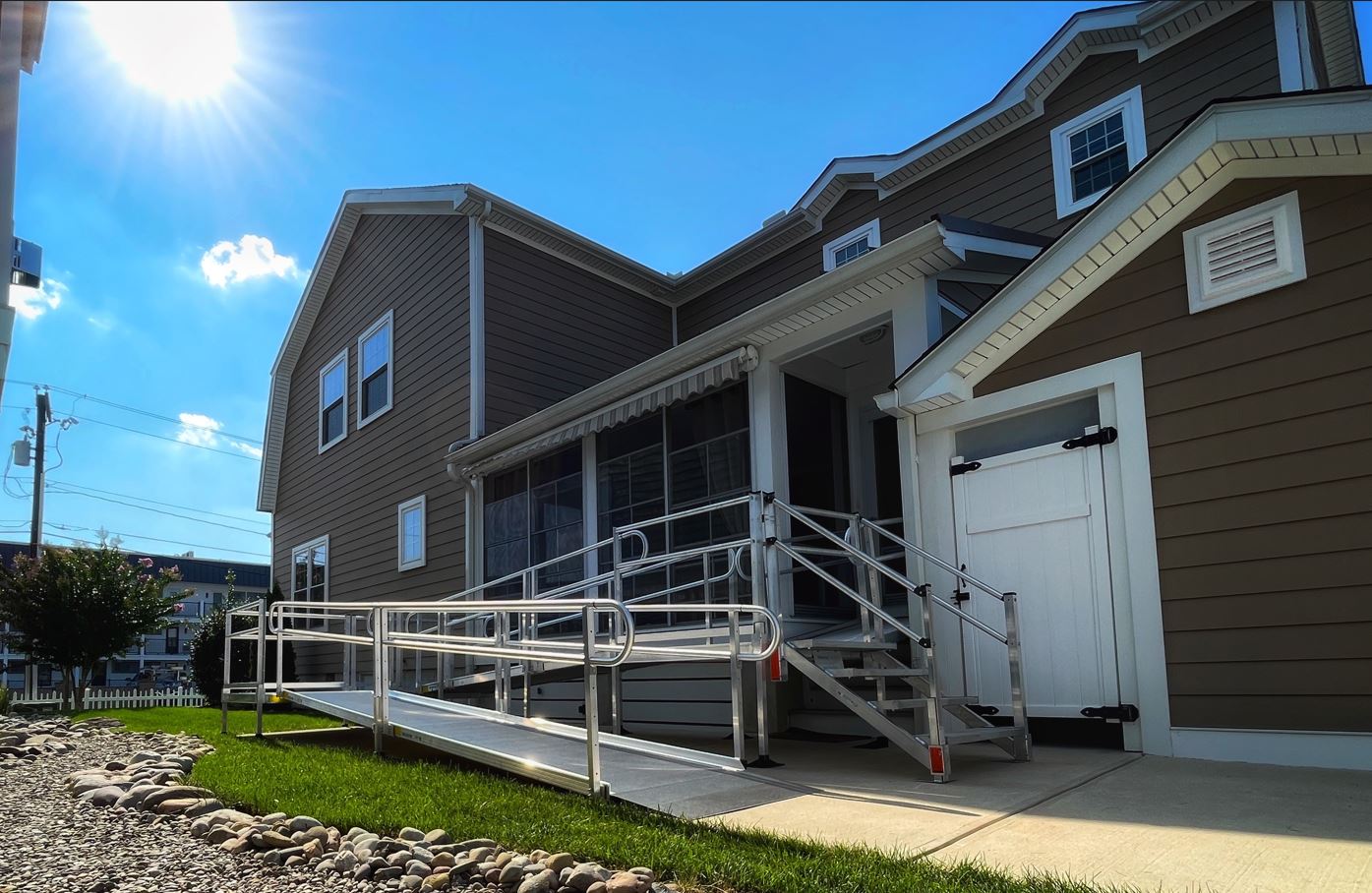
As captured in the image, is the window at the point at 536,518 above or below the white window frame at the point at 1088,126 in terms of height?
below

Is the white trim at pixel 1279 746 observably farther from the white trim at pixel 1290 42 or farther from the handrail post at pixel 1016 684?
the white trim at pixel 1290 42

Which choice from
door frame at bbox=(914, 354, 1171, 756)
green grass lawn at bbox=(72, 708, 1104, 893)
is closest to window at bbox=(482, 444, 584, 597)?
green grass lawn at bbox=(72, 708, 1104, 893)

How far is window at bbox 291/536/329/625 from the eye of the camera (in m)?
17.1

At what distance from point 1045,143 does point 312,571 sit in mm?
14071

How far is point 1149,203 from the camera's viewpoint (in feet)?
19.9

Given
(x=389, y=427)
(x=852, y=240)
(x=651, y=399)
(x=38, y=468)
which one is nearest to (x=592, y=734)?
(x=651, y=399)

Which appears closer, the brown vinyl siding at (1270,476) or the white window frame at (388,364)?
the brown vinyl siding at (1270,476)

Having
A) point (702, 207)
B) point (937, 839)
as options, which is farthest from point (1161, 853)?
point (702, 207)

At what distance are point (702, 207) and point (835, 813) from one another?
29.2 ft

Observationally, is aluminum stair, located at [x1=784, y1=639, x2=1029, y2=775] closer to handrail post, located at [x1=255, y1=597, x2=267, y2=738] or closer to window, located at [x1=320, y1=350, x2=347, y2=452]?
handrail post, located at [x1=255, y1=597, x2=267, y2=738]

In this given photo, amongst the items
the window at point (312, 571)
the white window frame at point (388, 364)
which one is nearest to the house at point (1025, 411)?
the white window frame at point (388, 364)

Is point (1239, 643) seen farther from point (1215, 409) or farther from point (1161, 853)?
point (1161, 853)

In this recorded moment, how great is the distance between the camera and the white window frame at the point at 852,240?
12648 mm

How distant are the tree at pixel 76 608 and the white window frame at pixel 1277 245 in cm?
1538
